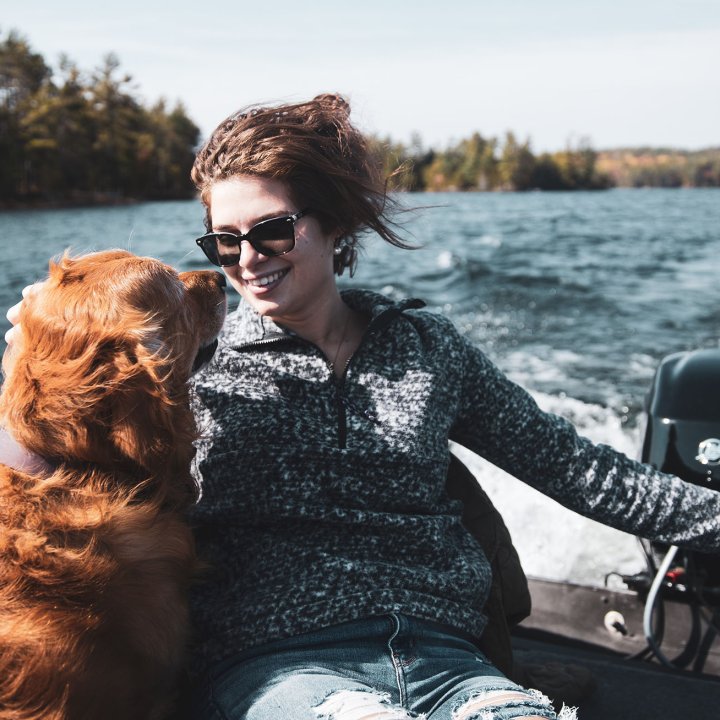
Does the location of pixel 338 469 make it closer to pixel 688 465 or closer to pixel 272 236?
A: pixel 272 236

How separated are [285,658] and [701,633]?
169 cm

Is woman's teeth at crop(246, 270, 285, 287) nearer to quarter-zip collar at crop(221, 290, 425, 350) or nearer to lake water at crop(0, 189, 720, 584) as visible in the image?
quarter-zip collar at crop(221, 290, 425, 350)

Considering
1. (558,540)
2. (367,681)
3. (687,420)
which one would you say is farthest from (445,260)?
(367,681)

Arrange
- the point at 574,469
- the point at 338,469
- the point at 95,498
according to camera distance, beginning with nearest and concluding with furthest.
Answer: the point at 95,498, the point at 338,469, the point at 574,469

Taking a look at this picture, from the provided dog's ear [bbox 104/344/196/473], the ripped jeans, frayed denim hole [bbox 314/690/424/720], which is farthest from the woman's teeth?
frayed denim hole [bbox 314/690/424/720]

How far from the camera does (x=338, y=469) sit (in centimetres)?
176

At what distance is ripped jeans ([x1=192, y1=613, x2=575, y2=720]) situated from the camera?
1.42 metres

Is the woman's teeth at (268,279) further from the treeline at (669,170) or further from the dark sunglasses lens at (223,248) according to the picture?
the treeline at (669,170)

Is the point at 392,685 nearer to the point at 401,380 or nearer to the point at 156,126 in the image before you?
the point at 401,380

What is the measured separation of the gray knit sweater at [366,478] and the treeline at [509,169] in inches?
→ 3162

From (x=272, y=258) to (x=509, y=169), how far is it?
85.6 m

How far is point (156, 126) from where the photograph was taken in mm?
59656

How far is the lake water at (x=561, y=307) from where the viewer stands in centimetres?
377

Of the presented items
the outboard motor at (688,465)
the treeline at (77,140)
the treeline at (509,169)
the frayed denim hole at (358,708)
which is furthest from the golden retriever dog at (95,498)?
the treeline at (509,169)
